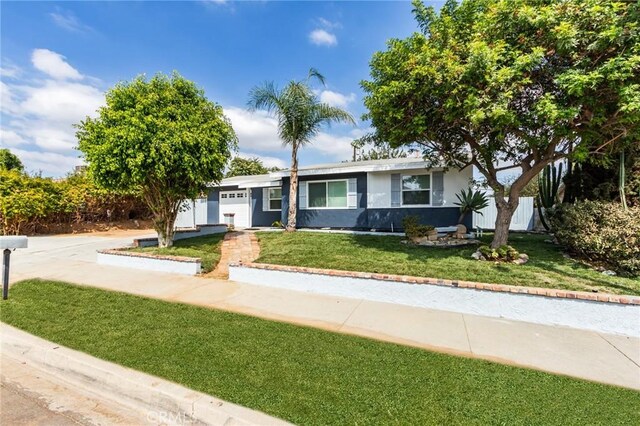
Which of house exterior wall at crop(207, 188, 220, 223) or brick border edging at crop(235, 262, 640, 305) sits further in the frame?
house exterior wall at crop(207, 188, 220, 223)

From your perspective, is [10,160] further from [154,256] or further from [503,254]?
[503,254]

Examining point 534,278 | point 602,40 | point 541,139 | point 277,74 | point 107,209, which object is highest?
point 277,74

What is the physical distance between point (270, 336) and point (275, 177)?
493 inches

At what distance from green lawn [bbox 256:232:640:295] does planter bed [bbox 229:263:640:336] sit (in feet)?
2.10

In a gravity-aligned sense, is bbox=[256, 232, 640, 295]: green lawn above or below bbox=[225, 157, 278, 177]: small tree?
below

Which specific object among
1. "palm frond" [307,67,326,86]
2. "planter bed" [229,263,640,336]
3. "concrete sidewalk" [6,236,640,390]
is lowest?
"concrete sidewalk" [6,236,640,390]

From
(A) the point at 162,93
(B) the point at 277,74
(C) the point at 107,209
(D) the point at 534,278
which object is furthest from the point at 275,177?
(D) the point at 534,278

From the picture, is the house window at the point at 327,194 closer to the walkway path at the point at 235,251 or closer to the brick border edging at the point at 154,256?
the walkway path at the point at 235,251

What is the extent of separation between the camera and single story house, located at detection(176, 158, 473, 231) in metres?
13.2

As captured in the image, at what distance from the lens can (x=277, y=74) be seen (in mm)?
13688

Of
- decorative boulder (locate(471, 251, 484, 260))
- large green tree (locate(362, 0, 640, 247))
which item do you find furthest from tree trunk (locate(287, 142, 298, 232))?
decorative boulder (locate(471, 251, 484, 260))

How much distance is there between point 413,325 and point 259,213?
14.2 meters

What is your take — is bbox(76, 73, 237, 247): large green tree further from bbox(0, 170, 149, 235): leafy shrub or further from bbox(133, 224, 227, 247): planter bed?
bbox(0, 170, 149, 235): leafy shrub

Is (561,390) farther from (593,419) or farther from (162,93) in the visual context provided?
(162,93)
